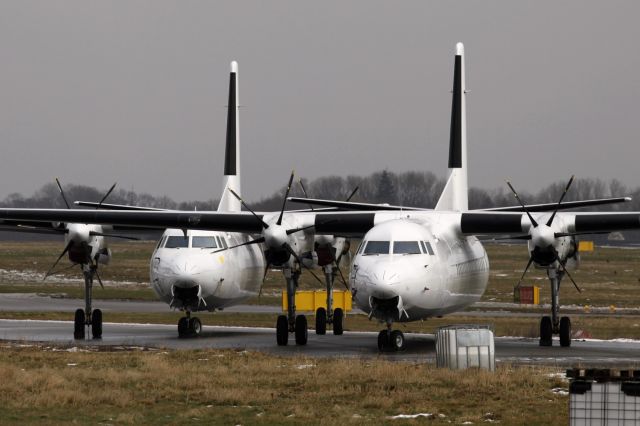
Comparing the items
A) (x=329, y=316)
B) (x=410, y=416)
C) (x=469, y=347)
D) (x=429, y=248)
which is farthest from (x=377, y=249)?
(x=410, y=416)

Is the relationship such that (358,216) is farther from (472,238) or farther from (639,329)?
(639,329)

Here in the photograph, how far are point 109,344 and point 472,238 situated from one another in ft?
32.7

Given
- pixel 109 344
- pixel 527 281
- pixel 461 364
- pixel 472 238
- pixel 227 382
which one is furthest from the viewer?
pixel 527 281

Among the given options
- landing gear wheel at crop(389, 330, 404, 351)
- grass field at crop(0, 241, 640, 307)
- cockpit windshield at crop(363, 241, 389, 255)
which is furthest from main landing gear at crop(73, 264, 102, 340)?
grass field at crop(0, 241, 640, 307)

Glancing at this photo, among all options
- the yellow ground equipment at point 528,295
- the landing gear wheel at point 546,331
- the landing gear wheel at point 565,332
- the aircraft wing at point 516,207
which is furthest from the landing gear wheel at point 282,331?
the yellow ground equipment at point 528,295

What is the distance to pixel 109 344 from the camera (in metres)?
28.5

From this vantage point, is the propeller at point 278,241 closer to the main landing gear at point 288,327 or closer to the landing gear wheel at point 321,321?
the main landing gear at point 288,327

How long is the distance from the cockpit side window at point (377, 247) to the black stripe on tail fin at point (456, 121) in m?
9.37

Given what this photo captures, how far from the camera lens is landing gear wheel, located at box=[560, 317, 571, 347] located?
96.7 ft

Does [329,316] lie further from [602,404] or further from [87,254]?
[602,404]

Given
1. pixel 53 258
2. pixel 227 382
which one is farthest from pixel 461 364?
pixel 53 258

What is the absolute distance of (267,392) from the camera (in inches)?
717

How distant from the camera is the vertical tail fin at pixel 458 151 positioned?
34.4m

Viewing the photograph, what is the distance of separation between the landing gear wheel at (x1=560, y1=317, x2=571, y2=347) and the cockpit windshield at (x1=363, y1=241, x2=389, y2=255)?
6.08m
